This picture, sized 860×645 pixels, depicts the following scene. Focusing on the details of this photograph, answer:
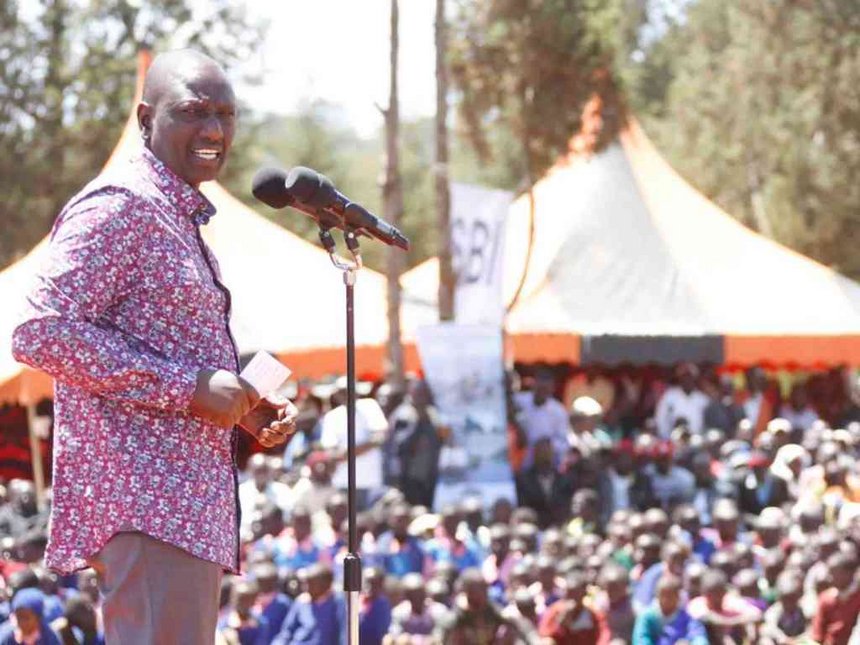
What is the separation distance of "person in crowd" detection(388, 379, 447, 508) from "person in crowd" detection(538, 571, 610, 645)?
3.46 metres

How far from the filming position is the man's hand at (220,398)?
10.2ft

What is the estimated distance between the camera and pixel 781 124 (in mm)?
28375

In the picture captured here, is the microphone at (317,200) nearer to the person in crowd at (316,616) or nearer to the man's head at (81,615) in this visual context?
the man's head at (81,615)

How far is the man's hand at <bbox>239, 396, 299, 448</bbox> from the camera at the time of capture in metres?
3.35

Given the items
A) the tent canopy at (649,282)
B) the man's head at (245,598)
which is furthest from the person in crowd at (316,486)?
the tent canopy at (649,282)

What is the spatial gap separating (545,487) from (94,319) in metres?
9.43

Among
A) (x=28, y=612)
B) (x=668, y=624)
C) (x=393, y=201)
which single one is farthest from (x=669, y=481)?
(x=28, y=612)

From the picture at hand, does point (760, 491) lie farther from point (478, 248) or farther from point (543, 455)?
point (478, 248)

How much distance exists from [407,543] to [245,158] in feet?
65.6

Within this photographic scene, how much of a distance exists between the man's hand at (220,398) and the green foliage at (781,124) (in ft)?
59.2

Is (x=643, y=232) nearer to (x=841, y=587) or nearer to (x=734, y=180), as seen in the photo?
(x=841, y=587)

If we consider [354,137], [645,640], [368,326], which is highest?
[354,137]

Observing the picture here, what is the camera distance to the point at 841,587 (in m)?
8.73

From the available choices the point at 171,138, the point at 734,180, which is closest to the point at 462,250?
the point at 171,138
